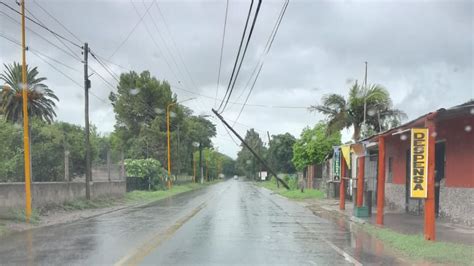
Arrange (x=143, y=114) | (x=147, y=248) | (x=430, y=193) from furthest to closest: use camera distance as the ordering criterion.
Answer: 1. (x=143, y=114)
2. (x=430, y=193)
3. (x=147, y=248)

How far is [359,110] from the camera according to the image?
3450cm

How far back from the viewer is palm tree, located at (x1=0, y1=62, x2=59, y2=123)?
4406cm

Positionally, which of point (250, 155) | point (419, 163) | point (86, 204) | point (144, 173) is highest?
point (250, 155)

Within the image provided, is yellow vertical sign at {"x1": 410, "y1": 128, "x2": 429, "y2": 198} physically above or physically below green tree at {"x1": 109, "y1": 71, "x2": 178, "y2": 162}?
below

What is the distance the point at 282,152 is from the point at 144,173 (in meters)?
39.1

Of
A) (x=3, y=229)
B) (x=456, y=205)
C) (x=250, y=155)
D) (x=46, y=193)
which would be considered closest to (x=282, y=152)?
(x=46, y=193)

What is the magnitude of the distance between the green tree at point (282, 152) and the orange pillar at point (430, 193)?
67999 millimetres

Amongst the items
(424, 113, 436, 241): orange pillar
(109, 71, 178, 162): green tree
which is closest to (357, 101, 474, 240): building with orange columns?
(424, 113, 436, 241): orange pillar

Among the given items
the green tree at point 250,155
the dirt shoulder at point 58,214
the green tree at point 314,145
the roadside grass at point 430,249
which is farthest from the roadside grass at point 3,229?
the green tree at point 250,155

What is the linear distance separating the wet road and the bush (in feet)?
91.8

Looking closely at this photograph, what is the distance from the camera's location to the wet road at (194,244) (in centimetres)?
991

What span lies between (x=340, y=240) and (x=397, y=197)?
1095 centimetres

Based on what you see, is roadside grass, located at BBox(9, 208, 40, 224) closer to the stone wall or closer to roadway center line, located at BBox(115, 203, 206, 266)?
roadway center line, located at BBox(115, 203, 206, 266)

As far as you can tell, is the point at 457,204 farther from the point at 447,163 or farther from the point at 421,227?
the point at 421,227
